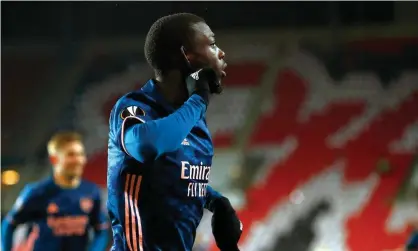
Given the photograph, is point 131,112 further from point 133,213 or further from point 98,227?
point 98,227

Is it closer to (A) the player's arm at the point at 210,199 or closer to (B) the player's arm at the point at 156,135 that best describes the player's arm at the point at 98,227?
(A) the player's arm at the point at 210,199

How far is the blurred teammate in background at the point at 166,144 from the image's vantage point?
1.16 m

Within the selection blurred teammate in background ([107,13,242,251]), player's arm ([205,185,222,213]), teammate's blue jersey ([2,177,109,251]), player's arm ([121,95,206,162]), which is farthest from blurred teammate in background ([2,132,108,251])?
player's arm ([121,95,206,162])

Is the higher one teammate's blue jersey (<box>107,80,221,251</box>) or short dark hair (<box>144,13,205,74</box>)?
short dark hair (<box>144,13,205,74</box>)

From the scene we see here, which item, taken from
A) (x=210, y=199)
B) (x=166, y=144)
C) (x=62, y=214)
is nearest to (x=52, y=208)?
(x=62, y=214)

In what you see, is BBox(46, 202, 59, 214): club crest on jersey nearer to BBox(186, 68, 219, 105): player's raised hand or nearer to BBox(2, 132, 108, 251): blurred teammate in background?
BBox(2, 132, 108, 251): blurred teammate in background

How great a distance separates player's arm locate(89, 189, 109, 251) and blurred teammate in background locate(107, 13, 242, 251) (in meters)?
2.61

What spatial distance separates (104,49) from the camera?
17.8ft

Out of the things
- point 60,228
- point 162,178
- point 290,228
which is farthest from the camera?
point 290,228

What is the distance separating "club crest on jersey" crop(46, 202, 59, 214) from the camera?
12.5 ft

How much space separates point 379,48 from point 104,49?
2.36 metres

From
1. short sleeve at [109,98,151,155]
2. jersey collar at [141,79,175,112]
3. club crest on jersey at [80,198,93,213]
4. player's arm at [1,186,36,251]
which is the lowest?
short sleeve at [109,98,151,155]

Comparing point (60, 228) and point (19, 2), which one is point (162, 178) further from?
point (19, 2)

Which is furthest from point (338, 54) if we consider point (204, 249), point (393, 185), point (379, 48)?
point (204, 249)
